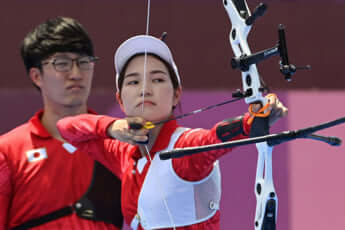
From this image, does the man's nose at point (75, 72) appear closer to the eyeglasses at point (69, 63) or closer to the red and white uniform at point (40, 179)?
the eyeglasses at point (69, 63)

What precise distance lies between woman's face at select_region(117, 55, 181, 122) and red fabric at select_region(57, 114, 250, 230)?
0.06 m

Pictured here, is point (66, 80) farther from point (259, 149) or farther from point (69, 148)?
point (259, 149)

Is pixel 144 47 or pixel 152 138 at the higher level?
pixel 144 47

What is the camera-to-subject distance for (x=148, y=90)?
0.98 m

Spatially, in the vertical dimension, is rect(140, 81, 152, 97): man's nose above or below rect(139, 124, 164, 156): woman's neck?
above

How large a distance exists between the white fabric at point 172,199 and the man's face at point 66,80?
1.51 feet

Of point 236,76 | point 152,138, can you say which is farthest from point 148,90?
point 236,76

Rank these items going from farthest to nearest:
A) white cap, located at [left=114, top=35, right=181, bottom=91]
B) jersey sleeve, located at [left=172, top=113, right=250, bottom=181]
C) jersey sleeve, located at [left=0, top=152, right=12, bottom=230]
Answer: jersey sleeve, located at [left=0, top=152, right=12, bottom=230], white cap, located at [left=114, top=35, right=181, bottom=91], jersey sleeve, located at [left=172, top=113, right=250, bottom=181]

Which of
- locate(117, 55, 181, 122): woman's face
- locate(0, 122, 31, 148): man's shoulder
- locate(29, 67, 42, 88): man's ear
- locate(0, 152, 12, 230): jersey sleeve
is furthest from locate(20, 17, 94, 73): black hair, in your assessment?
locate(117, 55, 181, 122): woman's face

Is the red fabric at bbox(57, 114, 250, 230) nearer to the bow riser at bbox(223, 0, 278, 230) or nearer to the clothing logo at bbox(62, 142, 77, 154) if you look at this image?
the bow riser at bbox(223, 0, 278, 230)

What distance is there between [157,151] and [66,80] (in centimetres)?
45

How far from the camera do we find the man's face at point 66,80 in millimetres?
1350

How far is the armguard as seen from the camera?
0.84 metres

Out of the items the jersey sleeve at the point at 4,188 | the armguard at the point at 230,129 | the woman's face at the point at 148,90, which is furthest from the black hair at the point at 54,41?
the armguard at the point at 230,129
